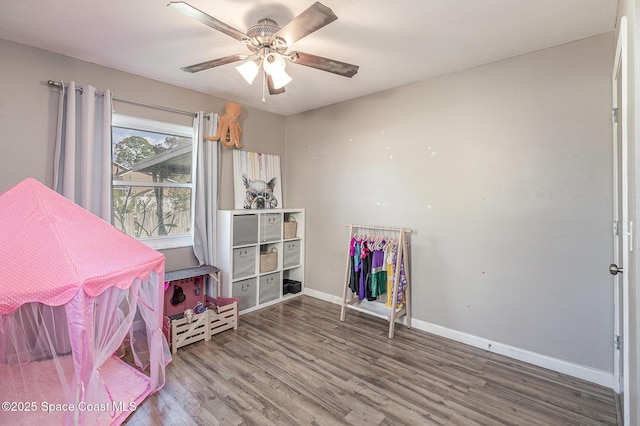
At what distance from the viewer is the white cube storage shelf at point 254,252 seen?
3252 mm

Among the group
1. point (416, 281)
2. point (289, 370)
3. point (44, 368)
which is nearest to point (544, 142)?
point (416, 281)

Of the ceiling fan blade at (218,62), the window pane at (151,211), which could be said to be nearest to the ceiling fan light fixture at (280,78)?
the ceiling fan blade at (218,62)

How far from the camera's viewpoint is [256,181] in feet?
12.5

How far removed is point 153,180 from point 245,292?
1.58 m

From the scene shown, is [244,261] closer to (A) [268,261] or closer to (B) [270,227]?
(A) [268,261]

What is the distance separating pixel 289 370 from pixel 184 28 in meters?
2.64

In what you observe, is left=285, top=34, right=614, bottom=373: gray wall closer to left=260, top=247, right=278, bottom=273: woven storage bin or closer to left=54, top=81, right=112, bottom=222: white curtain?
left=260, top=247, right=278, bottom=273: woven storage bin

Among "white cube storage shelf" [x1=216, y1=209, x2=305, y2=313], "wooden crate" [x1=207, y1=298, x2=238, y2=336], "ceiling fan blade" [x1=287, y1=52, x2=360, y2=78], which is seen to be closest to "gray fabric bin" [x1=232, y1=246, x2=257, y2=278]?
"white cube storage shelf" [x1=216, y1=209, x2=305, y2=313]

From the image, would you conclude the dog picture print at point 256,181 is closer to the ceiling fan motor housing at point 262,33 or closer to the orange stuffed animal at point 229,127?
the orange stuffed animal at point 229,127

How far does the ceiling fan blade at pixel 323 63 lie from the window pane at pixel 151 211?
2.10 meters

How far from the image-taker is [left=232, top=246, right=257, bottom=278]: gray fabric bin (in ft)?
10.8

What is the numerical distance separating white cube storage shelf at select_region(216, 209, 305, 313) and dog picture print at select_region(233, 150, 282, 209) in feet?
0.93

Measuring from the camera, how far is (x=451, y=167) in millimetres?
2768

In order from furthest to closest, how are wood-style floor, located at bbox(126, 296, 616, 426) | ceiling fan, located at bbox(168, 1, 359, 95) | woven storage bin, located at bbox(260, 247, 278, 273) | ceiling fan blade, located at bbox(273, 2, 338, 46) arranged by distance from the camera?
woven storage bin, located at bbox(260, 247, 278, 273), wood-style floor, located at bbox(126, 296, 616, 426), ceiling fan, located at bbox(168, 1, 359, 95), ceiling fan blade, located at bbox(273, 2, 338, 46)
